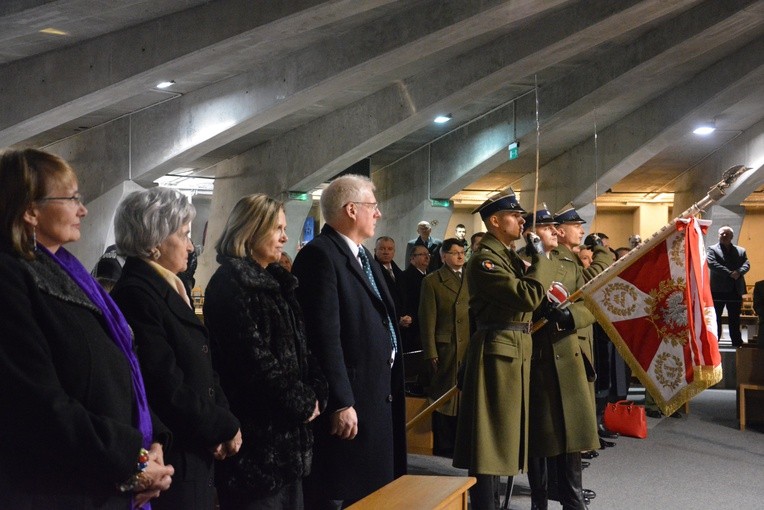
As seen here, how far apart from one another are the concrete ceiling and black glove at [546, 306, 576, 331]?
3.75 meters

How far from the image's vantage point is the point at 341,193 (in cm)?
379

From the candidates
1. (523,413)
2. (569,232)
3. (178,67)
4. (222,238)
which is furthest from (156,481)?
(178,67)

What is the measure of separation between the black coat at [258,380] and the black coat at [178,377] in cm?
26

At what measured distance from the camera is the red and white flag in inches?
181

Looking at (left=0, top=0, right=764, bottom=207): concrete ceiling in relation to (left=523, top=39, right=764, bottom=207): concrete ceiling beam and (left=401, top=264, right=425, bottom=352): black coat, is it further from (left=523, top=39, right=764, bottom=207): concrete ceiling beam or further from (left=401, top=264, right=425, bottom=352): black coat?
(left=401, top=264, right=425, bottom=352): black coat

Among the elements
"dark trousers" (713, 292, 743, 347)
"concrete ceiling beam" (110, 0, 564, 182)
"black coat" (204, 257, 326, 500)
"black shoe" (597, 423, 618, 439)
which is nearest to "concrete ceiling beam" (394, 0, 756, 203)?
"concrete ceiling beam" (110, 0, 564, 182)

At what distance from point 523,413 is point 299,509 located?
177cm

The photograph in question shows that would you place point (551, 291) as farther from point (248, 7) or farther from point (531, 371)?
point (248, 7)

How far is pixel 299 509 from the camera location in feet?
10.4

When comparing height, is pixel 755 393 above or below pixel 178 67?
below

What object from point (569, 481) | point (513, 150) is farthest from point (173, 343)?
point (513, 150)

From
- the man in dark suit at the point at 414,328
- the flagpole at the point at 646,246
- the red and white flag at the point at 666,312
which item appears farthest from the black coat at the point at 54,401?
the man in dark suit at the point at 414,328

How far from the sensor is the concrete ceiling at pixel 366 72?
8.07 m

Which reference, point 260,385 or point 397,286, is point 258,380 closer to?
point 260,385
